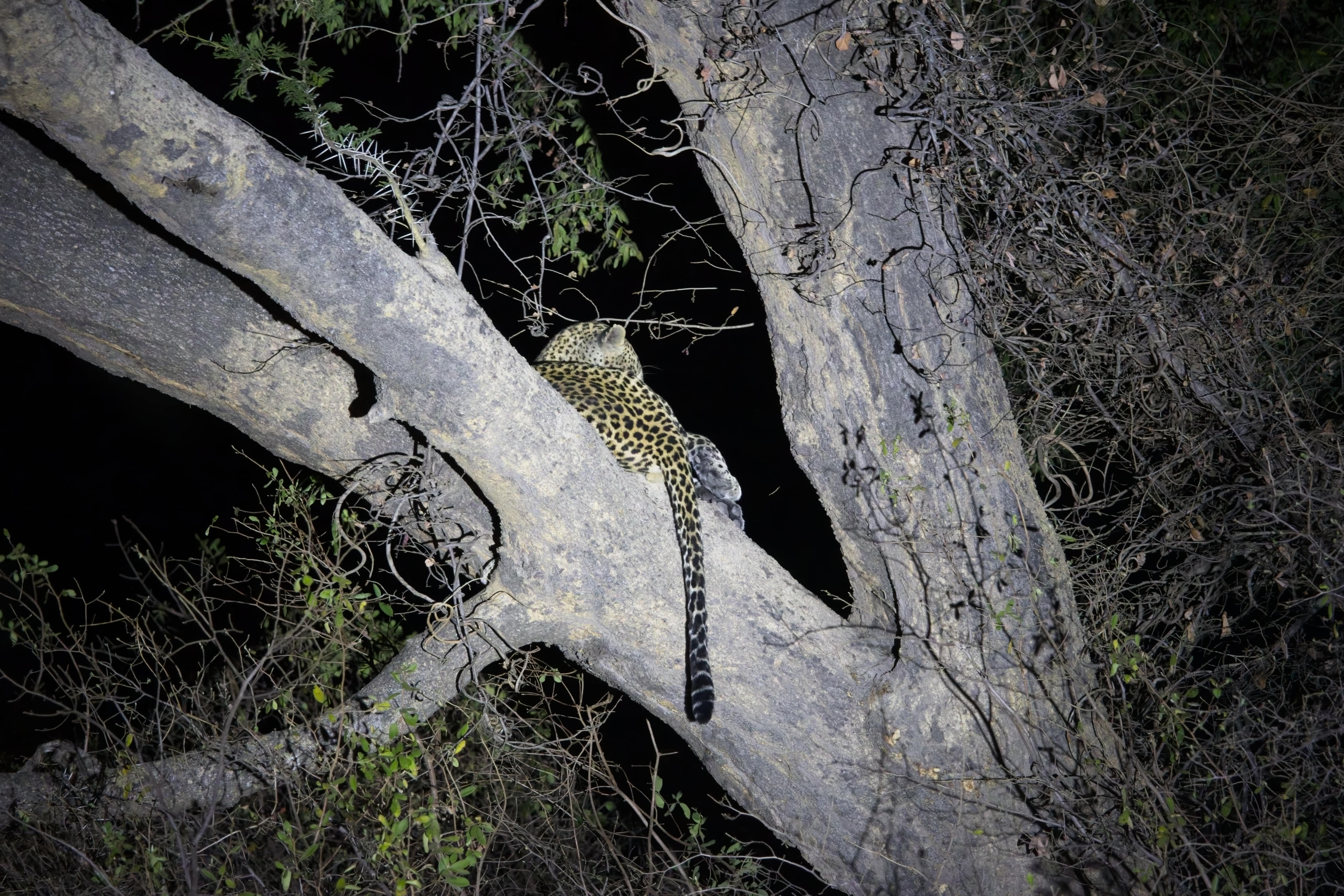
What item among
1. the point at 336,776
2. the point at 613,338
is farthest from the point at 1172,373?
the point at 336,776

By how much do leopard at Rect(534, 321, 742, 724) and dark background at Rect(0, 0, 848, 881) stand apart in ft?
3.46

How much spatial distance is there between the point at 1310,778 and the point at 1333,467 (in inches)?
41.8

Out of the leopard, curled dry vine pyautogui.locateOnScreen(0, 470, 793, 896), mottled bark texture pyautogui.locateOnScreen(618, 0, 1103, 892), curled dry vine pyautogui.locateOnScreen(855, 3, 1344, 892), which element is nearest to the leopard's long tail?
the leopard

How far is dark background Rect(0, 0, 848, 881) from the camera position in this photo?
262 inches

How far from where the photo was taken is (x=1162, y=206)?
3.42 metres

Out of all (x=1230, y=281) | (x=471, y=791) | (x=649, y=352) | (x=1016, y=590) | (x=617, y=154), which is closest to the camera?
(x=471, y=791)

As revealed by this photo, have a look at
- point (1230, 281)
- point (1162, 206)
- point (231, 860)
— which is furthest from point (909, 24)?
point (231, 860)

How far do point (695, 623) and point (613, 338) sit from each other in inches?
67.6

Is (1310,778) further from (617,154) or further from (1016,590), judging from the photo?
(617,154)

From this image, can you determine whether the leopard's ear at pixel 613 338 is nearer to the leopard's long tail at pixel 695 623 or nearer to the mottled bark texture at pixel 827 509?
the mottled bark texture at pixel 827 509

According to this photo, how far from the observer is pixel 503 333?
8188 mm

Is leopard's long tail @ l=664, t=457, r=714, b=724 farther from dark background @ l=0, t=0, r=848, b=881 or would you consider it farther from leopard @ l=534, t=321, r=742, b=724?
dark background @ l=0, t=0, r=848, b=881

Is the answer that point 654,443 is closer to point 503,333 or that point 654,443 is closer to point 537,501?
point 537,501

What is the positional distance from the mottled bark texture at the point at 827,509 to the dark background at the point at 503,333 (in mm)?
2479
